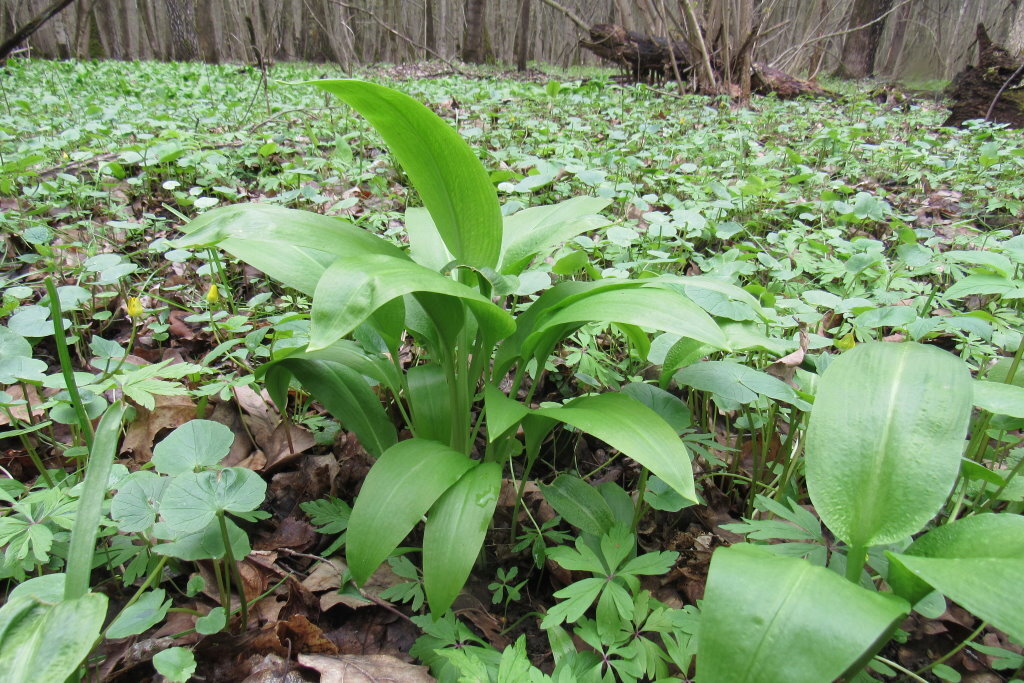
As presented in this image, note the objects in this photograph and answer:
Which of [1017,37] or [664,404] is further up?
[1017,37]

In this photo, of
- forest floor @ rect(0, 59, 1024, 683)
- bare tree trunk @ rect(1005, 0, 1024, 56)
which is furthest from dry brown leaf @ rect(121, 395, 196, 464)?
bare tree trunk @ rect(1005, 0, 1024, 56)

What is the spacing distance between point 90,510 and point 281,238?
476 mm

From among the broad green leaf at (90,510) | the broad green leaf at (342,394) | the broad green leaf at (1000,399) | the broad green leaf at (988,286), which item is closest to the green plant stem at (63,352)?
the broad green leaf at (90,510)

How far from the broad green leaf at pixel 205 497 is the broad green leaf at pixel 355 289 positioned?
0.35 meters

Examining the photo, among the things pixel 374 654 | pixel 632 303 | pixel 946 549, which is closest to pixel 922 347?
pixel 946 549

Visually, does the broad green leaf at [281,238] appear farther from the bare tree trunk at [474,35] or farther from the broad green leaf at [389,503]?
the bare tree trunk at [474,35]

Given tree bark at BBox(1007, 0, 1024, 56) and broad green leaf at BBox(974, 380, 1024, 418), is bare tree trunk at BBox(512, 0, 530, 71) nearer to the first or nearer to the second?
tree bark at BBox(1007, 0, 1024, 56)

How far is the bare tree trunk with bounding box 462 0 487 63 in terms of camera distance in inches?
423

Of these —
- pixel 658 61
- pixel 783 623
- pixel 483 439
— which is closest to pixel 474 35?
pixel 658 61

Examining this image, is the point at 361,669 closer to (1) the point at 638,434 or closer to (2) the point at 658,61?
(1) the point at 638,434

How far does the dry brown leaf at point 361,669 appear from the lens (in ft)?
2.94

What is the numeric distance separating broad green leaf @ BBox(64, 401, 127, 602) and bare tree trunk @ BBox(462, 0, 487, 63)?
38.5 ft

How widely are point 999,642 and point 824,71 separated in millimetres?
16851

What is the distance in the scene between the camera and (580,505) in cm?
107
